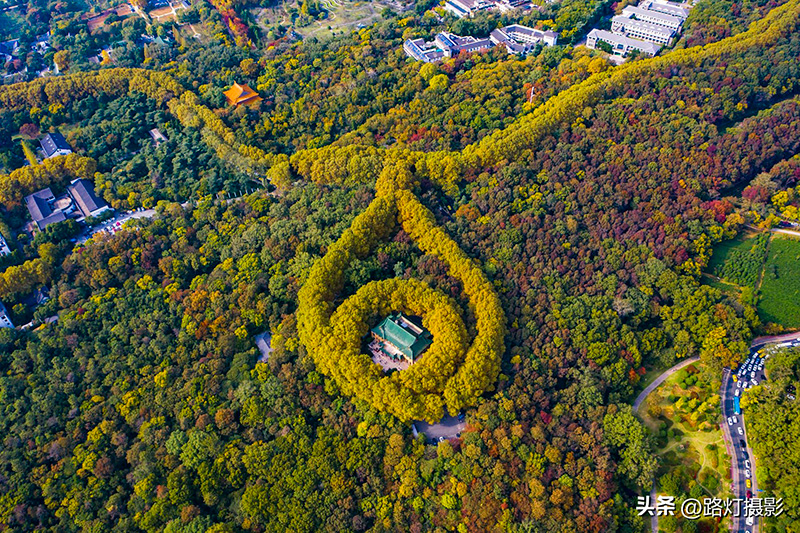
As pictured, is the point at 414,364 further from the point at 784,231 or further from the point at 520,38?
the point at 520,38

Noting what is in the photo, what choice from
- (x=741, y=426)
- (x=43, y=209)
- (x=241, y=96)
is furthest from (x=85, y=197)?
(x=741, y=426)

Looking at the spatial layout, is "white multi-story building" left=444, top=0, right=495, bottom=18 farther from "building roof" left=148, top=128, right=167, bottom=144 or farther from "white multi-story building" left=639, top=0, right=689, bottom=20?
"building roof" left=148, top=128, right=167, bottom=144

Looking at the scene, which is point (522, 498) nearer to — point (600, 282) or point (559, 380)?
point (559, 380)

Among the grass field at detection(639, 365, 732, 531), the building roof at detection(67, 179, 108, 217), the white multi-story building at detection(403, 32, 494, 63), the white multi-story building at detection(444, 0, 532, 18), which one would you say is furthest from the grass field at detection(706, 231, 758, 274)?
the building roof at detection(67, 179, 108, 217)

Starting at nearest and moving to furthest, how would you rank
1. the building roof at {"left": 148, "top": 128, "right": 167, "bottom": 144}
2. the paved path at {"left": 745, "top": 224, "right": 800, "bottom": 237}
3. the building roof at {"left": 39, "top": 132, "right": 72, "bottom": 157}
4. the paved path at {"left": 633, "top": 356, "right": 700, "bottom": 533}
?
1. the paved path at {"left": 633, "top": 356, "right": 700, "bottom": 533}
2. the paved path at {"left": 745, "top": 224, "right": 800, "bottom": 237}
3. the building roof at {"left": 39, "top": 132, "right": 72, "bottom": 157}
4. the building roof at {"left": 148, "top": 128, "right": 167, "bottom": 144}

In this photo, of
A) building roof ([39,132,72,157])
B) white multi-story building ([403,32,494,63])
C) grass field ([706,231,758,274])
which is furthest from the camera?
white multi-story building ([403,32,494,63])

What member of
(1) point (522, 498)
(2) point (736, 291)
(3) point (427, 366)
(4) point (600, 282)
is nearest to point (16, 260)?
(3) point (427, 366)
